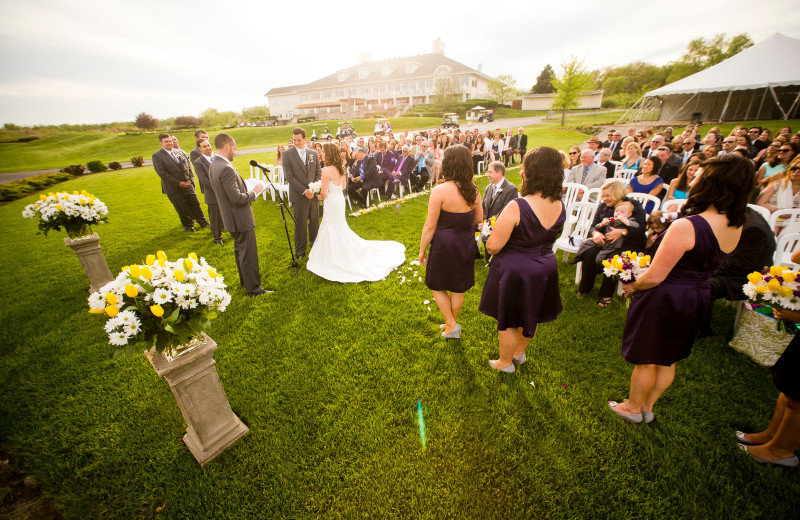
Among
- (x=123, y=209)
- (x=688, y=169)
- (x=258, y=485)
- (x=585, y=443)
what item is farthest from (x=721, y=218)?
(x=123, y=209)

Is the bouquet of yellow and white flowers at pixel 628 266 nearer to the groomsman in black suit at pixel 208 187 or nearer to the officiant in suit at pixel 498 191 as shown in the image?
the officiant in suit at pixel 498 191

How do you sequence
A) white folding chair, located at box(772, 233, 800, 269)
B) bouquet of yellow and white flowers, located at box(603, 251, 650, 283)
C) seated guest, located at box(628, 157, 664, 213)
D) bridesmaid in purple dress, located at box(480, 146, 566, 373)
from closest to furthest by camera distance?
bridesmaid in purple dress, located at box(480, 146, 566, 373)
bouquet of yellow and white flowers, located at box(603, 251, 650, 283)
white folding chair, located at box(772, 233, 800, 269)
seated guest, located at box(628, 157, 664, 213)

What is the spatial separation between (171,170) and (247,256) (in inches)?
193

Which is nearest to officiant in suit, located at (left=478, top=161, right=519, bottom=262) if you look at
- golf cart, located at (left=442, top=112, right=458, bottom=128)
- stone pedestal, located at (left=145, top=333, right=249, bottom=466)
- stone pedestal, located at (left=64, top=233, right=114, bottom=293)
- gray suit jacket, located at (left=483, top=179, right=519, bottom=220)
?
gray suit jacket, located at (left=483, top=179, right=519, bottom=220)

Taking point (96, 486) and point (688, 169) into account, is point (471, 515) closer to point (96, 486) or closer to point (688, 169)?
point (96, 486)

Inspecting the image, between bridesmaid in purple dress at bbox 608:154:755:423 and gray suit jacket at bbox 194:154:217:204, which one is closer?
bridesmaid in purple dress at bbox 608:154:755:423

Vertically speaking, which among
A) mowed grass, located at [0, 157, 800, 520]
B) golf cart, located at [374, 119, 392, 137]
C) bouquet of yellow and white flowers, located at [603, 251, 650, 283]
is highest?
golf cart, located at [374, 119, 392, 137]

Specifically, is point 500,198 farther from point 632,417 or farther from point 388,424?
point 388,424

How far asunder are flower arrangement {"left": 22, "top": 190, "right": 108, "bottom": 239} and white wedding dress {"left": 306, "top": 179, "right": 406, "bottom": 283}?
11.8ft

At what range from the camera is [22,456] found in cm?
283

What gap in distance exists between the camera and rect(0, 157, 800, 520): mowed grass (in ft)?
7.76

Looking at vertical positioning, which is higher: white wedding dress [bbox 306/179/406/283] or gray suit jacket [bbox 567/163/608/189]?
gray suit jacket [bbox 567/163/608/189]

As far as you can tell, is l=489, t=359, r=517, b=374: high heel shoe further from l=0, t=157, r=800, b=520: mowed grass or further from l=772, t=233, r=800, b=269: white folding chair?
l=772, t=233, r=800, b=269: white folding chair

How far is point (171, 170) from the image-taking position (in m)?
7.65
